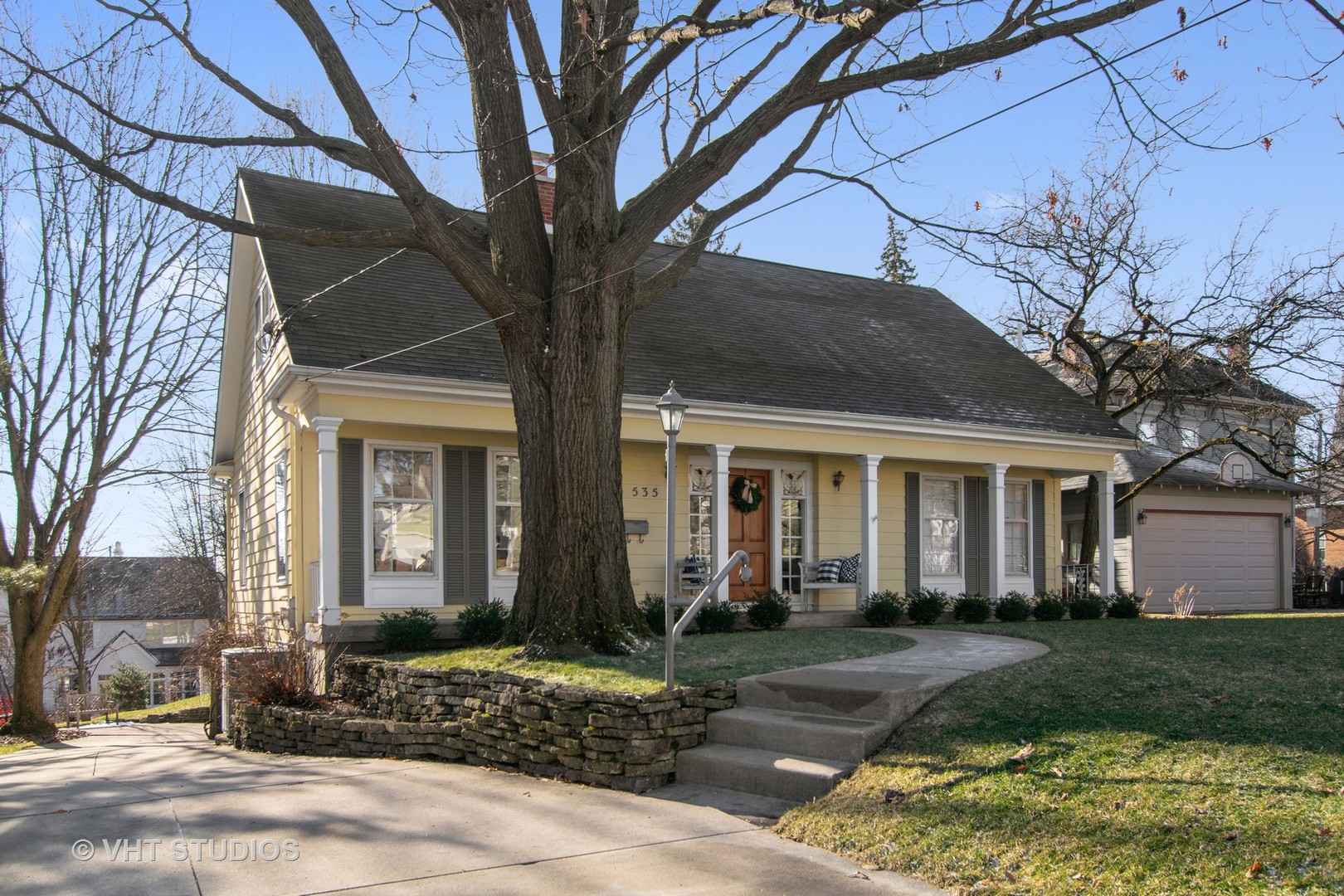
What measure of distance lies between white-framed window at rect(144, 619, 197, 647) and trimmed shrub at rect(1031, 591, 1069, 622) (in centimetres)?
4293

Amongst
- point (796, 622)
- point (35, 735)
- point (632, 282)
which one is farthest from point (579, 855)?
point (35, 735)

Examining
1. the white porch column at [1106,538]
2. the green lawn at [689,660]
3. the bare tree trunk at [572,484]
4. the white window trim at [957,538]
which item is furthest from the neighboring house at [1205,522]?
the bare tree trunk at [572,484]

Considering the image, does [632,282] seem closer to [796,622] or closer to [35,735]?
[796,622]

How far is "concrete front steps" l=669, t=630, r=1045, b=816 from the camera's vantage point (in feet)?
21.7

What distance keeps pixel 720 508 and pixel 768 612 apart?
1.50 m

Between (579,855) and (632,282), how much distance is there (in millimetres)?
5781

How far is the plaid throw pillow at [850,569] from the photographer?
50.2 feet

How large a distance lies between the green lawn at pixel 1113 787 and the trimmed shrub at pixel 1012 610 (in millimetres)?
7693

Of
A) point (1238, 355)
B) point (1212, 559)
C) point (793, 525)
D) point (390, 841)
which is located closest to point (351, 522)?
point (793, 525)

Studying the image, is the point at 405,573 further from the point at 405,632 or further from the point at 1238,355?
the point at 1238,355

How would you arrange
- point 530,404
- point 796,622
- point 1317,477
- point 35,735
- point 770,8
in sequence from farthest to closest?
point 1317,477 < point 35,735 < point 796,622 < point 530,404 < point 770,8

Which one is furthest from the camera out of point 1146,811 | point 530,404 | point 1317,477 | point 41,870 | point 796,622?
point 1317,477

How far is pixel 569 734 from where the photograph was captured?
7648mm

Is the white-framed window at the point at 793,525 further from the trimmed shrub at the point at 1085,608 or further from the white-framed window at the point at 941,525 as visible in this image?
the trimmed shrub at the point at 1085,608
